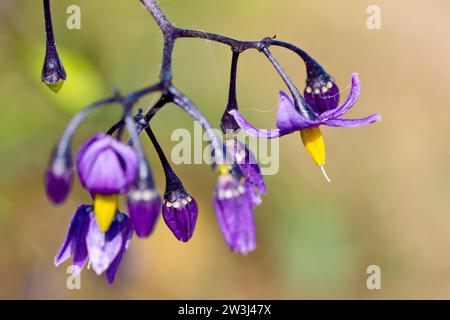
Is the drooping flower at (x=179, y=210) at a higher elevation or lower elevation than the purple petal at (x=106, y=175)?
lower

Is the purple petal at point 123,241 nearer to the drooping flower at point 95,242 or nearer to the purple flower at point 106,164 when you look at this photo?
the drooping flower at point 95,242

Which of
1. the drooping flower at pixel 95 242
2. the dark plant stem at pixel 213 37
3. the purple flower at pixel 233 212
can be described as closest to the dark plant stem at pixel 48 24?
the dark plant stem at pixel 213 37

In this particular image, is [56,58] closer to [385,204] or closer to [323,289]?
[323,289]

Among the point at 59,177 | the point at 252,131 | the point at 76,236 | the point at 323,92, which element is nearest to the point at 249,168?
the point at 252,131

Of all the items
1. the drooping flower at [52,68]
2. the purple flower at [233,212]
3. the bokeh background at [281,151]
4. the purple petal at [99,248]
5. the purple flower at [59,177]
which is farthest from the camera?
the bokeh background at [281,151]

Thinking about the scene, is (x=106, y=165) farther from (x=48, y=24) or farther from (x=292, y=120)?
(x=48, y=24)
